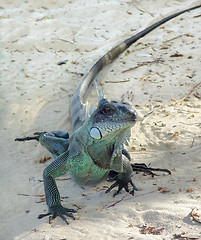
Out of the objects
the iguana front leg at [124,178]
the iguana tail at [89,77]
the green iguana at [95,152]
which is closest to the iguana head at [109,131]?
the green iguana at [95,152]

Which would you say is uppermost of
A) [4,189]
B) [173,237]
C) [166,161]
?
[173,237]

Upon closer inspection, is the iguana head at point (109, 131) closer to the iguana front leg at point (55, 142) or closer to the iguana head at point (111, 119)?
the iguana head at point (111, 119)

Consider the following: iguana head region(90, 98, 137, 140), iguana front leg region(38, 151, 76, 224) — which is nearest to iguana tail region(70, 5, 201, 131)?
iguana front leg region(38, 151, 76, 224)

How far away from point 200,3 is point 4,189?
5.78 metres

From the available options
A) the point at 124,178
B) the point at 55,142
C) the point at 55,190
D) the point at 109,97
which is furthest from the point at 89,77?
the point at 55,190

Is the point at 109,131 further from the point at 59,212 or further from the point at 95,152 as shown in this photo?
the point at 59,212

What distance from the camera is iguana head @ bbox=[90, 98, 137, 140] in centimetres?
314

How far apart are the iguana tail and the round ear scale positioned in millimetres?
899

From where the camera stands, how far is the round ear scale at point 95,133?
334 centimetres

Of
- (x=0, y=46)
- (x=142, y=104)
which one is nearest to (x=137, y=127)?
(x=142, y=104)

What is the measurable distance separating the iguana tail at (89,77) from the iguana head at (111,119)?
938mm

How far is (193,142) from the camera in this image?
4457 millimetres

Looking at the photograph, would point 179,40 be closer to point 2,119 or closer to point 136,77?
point 136,77

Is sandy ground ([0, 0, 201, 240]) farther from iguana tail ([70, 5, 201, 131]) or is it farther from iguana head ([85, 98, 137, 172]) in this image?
iguana head ([85, 98, 137, 172])
